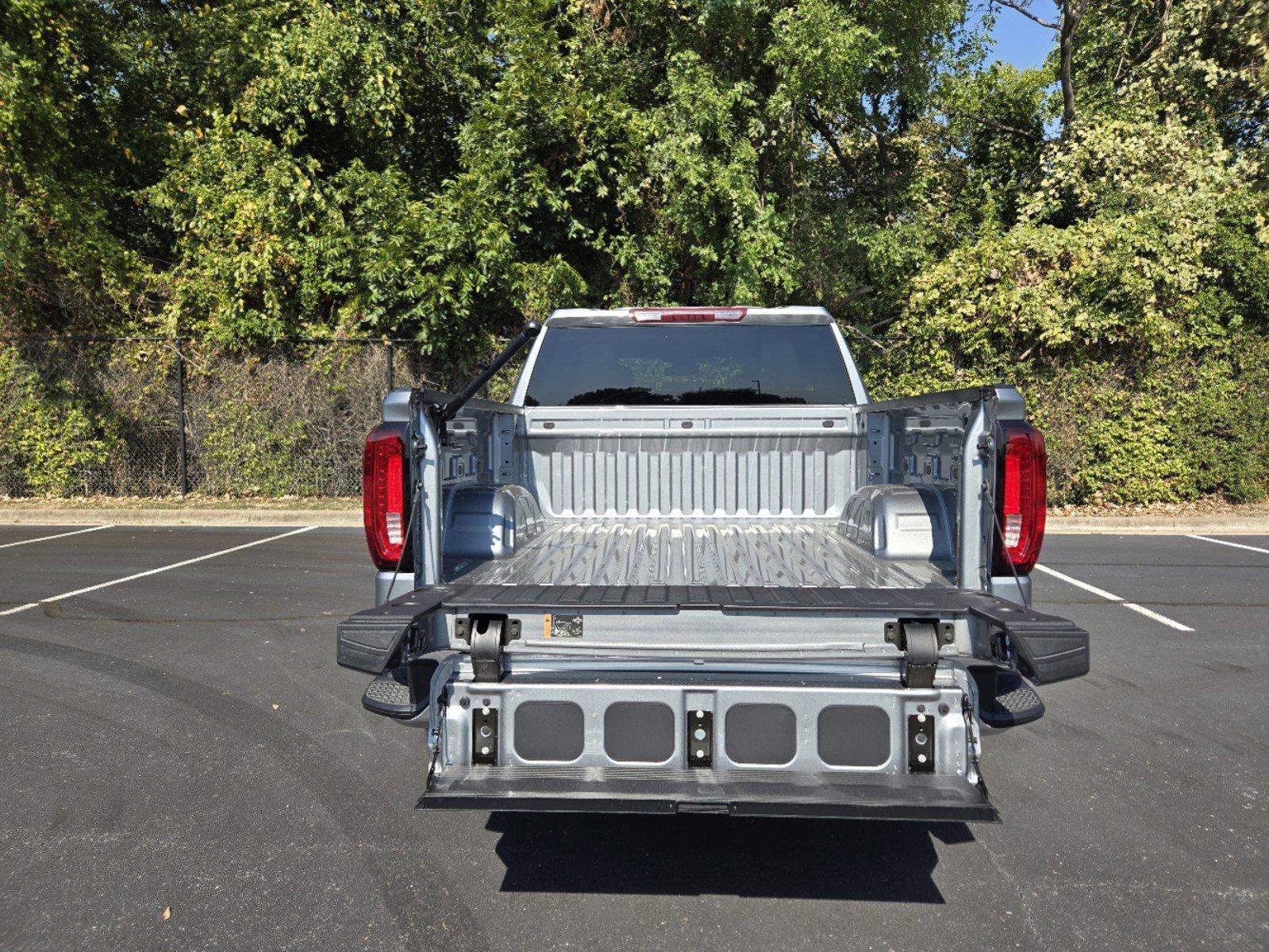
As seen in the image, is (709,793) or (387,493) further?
(387,493)

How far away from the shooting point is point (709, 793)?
268 centimetres

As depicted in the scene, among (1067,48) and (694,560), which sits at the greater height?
(1067,48)

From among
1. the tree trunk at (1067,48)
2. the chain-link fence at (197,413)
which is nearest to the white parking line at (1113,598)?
the chain-link fence at (197,413)

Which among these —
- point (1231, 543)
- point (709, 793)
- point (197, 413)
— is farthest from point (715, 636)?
point (197, 413)

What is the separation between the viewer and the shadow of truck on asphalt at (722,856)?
310cm

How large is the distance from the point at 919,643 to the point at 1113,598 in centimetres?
587

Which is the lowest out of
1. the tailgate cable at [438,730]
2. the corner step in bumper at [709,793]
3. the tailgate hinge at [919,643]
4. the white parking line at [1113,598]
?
the white parking line at [1113,598]

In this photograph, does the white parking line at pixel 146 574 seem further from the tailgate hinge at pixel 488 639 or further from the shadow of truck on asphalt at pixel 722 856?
the tailgate hinge at pixel 488 639

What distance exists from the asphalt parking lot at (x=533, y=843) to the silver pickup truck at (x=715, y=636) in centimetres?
48

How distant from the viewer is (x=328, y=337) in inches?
552

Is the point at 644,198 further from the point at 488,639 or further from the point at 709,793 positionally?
the point at 709,793

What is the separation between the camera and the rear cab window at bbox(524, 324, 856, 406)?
4.84 m

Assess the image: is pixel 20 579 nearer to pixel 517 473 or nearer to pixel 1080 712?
pixel 517 473

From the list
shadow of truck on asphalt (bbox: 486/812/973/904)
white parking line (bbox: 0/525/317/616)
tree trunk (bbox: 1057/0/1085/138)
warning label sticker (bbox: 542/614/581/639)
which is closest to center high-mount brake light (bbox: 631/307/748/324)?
warning label sticker (bbox: 542/614/581/639)
